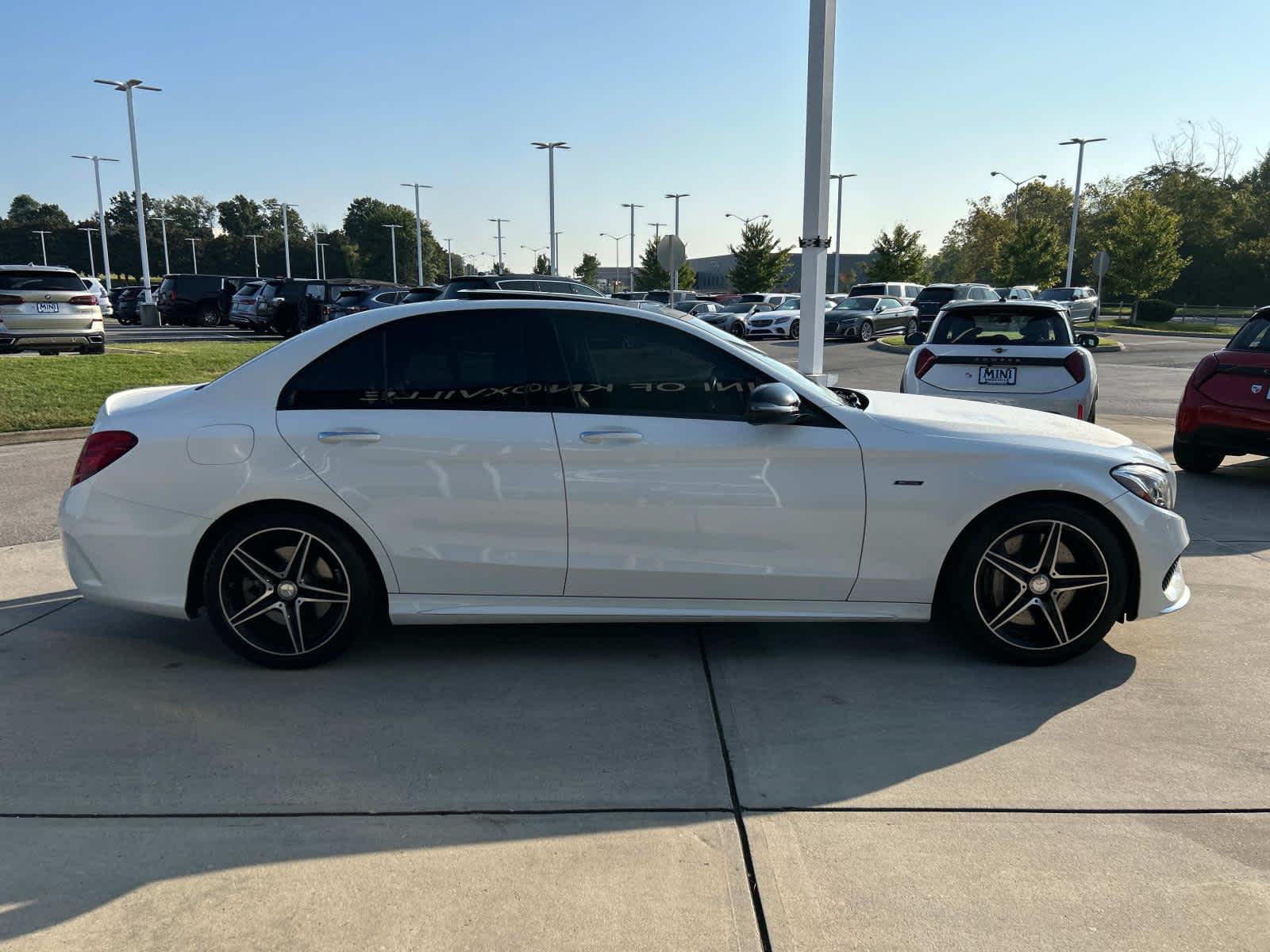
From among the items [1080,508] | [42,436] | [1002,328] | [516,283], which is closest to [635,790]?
[1080,508]

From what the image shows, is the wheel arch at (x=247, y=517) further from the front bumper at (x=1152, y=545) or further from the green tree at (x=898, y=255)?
the green tree at (x=898, y=255)

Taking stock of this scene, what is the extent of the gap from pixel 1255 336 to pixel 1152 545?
217 inches

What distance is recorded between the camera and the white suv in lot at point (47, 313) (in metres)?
16.8

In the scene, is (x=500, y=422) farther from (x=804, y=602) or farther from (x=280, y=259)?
(x=280, y=259)

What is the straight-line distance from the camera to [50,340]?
1705 cm

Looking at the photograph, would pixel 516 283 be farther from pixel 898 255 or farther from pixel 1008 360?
pixel 898 255

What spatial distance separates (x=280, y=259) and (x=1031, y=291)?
342 ft

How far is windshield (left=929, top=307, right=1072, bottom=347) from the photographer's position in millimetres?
8938

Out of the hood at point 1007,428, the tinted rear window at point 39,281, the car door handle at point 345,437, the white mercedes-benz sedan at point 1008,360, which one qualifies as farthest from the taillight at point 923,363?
the tinted rear window at point 39,281

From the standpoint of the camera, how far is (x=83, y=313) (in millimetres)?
17281

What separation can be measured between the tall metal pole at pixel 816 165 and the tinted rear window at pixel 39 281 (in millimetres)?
14286

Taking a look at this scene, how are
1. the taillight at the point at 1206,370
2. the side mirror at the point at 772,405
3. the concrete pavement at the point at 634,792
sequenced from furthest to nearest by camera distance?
the taillight at the point at 1206,370 < the side mirror at the point at 772,405 < the concrete pavement at the point at 634,792

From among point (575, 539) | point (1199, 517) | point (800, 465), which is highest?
point (800, 465)

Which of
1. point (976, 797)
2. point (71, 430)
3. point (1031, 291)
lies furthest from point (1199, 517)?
point (1031, 291)
